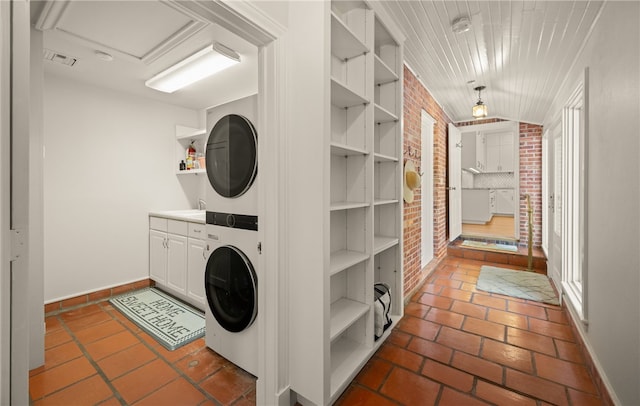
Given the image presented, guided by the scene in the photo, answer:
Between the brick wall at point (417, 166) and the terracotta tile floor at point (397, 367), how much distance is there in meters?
0.67

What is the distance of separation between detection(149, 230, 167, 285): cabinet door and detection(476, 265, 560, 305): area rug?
373cm

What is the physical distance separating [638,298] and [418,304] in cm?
184

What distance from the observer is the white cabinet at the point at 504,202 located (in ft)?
23.6

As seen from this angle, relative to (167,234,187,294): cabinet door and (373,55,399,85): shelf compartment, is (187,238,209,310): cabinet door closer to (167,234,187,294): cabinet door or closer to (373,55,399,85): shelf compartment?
(167,234,187,294): cabinet door


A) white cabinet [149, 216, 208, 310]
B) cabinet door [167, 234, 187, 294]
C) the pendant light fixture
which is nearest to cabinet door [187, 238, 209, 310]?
white cabinet [149, 216, 208, 310]

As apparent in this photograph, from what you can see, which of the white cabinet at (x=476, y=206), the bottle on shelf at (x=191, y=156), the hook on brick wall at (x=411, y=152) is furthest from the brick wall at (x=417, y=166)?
the white cabinet at (x=476, y=206)

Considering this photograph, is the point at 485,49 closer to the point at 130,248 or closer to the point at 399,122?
the point at 399,122

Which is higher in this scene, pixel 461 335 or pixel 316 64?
pixel 316 64

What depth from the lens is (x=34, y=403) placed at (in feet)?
5.24

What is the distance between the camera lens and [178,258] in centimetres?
294

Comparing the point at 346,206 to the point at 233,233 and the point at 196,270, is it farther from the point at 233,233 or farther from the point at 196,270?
the point at 196,270

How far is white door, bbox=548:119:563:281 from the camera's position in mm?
3273

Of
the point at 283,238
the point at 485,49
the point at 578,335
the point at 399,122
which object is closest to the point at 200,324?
the point at 283,238

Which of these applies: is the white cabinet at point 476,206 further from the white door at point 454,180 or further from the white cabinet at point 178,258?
the white cabinet at point 178,258
